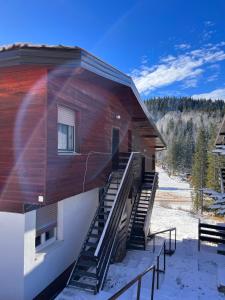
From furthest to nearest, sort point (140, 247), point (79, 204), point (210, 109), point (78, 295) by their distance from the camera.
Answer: point (210, 109) < point (140, 247) < point (79, 204) < point (78, 295)

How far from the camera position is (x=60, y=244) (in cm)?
801

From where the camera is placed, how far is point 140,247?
12000 mm

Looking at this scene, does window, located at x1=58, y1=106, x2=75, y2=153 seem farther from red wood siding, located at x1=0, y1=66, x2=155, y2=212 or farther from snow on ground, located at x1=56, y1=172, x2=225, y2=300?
snow on ground, located at x1=56, y1=172, x2=225, y2=300

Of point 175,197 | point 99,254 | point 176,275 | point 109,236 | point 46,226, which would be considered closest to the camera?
point 99,254

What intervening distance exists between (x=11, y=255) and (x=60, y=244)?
2.00 metres

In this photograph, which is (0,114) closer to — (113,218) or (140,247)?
(113,218)

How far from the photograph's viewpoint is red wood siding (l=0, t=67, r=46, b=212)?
6125 mm

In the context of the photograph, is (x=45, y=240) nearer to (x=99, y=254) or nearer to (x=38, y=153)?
(x=99, y=254)

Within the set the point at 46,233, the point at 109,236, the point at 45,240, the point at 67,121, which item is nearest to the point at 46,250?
the point at 45,240

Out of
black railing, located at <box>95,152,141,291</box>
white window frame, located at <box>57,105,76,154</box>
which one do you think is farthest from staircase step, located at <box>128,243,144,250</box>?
white window frame, located at <box>57,105,76,154</box>

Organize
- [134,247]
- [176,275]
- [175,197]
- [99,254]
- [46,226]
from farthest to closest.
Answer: [175,197], [134,247], [176,275], [46,226], [99,254]

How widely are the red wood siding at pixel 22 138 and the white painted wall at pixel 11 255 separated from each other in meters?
0.30

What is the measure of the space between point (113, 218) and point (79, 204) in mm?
1397

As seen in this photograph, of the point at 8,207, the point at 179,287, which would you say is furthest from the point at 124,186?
the point at 8,207
